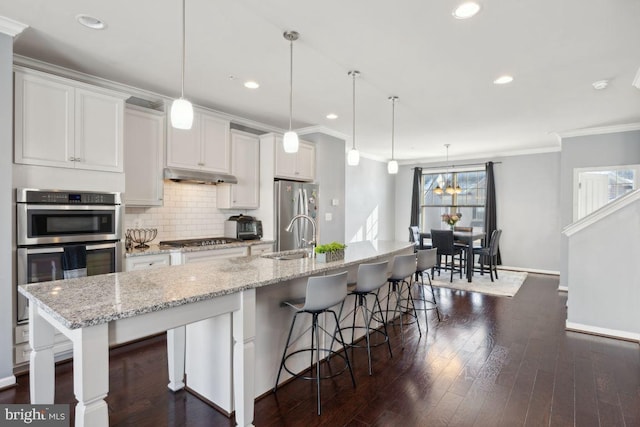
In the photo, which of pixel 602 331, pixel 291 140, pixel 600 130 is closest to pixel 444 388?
pixel 291 140

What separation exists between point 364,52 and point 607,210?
3.20m

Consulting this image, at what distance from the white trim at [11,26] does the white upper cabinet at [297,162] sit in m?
2.86

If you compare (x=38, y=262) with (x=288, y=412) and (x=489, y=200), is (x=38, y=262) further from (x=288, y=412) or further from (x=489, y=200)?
(x=489, y=200)

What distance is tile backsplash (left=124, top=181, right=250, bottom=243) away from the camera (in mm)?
3895

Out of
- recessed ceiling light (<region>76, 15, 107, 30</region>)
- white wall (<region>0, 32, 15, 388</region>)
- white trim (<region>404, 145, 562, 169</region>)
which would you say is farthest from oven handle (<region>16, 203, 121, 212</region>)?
white trim (<region>404, 145, 562, 169</region>)

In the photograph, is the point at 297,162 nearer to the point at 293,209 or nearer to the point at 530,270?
the point at 293,209

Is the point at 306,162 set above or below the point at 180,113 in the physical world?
above

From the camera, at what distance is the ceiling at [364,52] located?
225 centimetres

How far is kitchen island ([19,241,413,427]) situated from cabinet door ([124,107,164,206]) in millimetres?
1628

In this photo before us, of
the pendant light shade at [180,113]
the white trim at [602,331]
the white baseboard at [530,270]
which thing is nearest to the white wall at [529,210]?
the white baseboard at [530,270]

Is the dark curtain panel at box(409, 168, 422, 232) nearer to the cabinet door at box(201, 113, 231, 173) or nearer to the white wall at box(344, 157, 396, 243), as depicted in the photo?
the white wall at box(344, 157, 396, 243)

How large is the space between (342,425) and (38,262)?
2673mm

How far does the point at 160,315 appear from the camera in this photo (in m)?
1.52

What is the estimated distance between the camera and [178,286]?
70.6 inches
